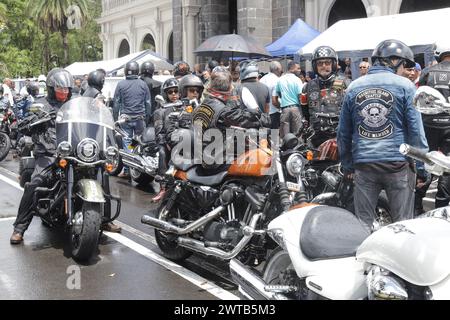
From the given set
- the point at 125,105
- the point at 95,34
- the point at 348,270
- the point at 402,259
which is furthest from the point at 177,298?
the point at 95,34

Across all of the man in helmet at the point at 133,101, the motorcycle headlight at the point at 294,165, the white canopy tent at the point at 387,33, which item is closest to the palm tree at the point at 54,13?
the white canopy tent at the point at 387,33

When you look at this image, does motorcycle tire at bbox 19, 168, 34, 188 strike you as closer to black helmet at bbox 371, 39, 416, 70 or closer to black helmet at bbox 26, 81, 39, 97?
black helmet at bbox 371, 39, 416, 70

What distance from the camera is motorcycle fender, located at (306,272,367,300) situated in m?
3.12

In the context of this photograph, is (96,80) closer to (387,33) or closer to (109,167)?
(109,167)

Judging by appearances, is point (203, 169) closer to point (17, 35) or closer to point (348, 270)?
point (348, 270)

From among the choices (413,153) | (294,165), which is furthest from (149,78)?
(413,153)

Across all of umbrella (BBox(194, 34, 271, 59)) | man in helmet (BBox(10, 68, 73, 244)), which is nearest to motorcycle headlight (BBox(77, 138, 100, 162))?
man in helmet (BBox(10, 68, 73, 244))

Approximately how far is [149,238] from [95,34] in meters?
55.1

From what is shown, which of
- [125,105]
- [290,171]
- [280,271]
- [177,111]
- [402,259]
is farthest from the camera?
[125,105]

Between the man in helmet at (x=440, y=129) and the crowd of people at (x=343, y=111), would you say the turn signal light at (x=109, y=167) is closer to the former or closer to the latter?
the crowd of people at (x=343, y=111)

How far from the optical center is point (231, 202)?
5.23 metres

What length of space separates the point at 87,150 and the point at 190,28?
2057cm

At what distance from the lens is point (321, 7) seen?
20.1 metres
